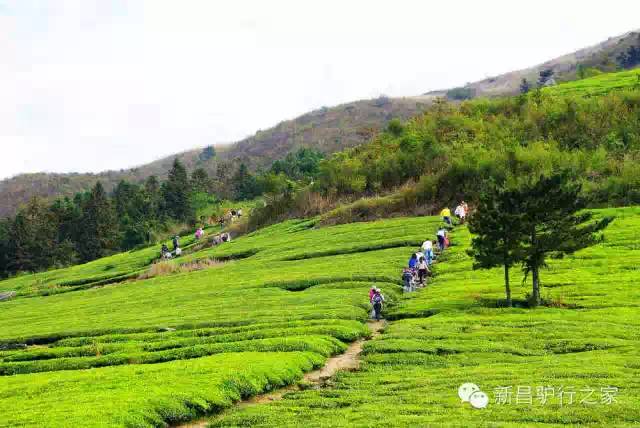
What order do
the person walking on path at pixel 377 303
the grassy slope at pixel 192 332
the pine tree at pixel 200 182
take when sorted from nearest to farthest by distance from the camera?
1. the grassy slope at pixel 192 332
2. the person walking on path at pixel 377 303
3. the pine tree at pixel 200 182

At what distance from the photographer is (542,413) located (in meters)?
20.1

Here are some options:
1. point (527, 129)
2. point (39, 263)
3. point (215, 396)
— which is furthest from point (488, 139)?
point (39, 263)

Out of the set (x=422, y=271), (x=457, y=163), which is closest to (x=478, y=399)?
(x=422, y=271)

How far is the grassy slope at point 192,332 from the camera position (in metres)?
26.3

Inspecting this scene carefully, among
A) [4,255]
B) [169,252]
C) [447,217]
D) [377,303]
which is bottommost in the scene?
[377,303]

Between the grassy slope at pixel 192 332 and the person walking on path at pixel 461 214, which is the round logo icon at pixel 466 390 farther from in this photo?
the person walking on path at pixel 461 214

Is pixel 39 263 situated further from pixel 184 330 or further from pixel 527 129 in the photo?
pixel 184 330

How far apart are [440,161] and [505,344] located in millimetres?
58099

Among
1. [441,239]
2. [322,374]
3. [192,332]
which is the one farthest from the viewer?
[441,239]

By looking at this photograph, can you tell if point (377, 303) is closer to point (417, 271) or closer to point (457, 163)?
point (417, 271)

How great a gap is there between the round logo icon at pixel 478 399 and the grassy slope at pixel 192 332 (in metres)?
9.27

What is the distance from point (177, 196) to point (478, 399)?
133373mm

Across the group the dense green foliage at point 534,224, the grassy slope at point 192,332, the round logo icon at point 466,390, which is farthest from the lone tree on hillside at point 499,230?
the round logo icon at point 466,390

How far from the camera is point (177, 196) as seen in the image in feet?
493
